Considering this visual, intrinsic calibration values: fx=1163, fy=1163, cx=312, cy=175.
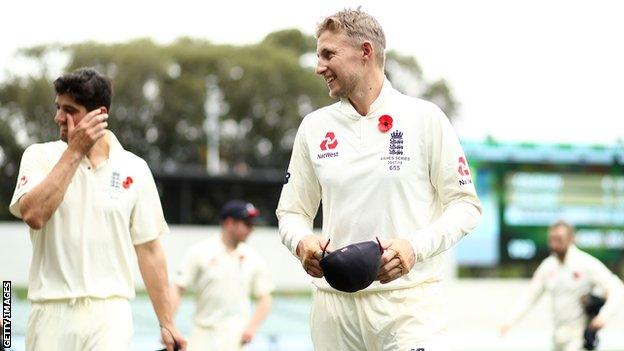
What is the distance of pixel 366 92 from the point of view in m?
5.00

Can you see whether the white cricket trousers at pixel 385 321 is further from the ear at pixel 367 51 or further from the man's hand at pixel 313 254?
the ear at pixel 367 51

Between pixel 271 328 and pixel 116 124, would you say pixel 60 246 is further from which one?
pixel 116 124

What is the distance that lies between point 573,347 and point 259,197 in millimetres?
11890

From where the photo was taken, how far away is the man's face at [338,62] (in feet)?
16.0

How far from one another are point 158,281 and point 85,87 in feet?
3.45

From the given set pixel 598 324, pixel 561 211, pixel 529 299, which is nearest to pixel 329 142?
pixel 598 324

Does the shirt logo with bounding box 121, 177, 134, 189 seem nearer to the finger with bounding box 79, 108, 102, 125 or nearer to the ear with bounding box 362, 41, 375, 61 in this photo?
the finger with bounding box 79, 108, 102, 125

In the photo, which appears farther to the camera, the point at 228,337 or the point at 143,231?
the point at 228,337

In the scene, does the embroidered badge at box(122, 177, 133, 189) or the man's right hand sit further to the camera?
the embroidered badge at box(122, 177, 133, 189)

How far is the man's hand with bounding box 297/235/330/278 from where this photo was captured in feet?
15.2

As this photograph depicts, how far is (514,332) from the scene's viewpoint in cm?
2166

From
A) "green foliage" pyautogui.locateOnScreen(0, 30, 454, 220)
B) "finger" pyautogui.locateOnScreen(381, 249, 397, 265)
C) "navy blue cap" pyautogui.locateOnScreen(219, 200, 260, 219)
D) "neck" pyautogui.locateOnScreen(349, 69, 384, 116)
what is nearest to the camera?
"finger" pyautogui.locateOnScreen(381, 249, 397, 265)

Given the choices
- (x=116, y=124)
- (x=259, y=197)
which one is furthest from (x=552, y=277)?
(x=116, y=124)
